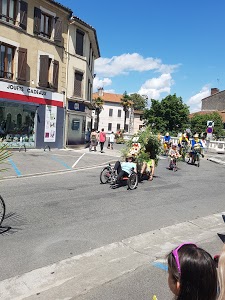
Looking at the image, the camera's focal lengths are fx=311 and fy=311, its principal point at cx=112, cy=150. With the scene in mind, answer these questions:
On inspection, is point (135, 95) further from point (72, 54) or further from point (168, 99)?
point (72, 54)

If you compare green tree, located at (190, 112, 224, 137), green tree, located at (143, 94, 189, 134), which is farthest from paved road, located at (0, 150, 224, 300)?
green tree, located at (190, 112, 224, 137)

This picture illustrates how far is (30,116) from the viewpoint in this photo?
66.4ft

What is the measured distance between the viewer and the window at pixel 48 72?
20016mm

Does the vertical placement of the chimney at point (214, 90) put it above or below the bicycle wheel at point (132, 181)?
above

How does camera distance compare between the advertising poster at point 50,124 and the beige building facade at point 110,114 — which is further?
the beige building facade at point 110,114

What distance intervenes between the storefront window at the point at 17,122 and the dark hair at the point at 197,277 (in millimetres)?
17984

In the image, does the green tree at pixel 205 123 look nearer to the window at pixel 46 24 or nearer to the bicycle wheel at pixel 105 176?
the window at pixel 46 24

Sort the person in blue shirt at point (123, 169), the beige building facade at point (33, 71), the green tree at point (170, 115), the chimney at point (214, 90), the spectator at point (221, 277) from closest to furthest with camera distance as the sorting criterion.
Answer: the spectator at point (221, 277), the person in blue shirt at point (123, 169), the beige building facade at point (33, 71), the green tree at point (170, 115), the chimney at point (214, 90)

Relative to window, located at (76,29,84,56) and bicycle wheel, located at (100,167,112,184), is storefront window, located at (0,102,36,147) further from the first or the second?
bicycle wheel, located at (100,167,112,184)

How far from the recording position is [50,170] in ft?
42.9

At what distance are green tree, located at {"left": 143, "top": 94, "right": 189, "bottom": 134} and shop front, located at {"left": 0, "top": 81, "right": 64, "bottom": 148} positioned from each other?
35.5 meters

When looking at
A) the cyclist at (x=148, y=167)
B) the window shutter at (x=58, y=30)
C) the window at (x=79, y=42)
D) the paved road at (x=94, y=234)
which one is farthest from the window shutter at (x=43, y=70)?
the cyclist at (x=148, y=167)

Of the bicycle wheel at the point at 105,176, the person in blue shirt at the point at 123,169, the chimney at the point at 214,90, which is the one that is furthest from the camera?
the chimney at the point at 214,90

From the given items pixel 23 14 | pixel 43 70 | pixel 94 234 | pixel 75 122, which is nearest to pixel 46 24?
pixel 23 14
